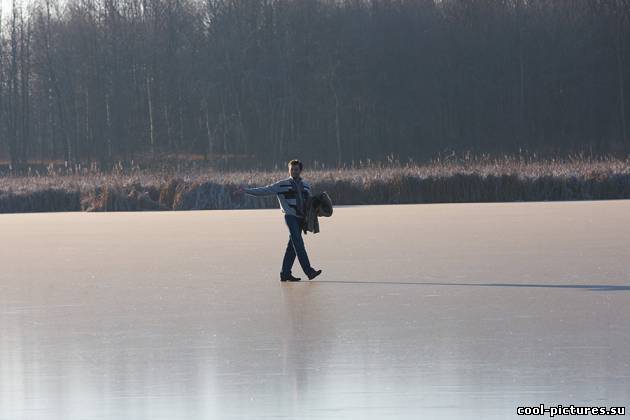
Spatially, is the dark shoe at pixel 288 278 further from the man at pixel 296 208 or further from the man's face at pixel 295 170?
the man's face at pixel 295 170

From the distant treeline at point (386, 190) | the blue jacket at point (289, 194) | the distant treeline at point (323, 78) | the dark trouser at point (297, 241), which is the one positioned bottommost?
the distant treeline at point (386, 190)

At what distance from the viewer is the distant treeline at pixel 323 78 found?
6900 cm

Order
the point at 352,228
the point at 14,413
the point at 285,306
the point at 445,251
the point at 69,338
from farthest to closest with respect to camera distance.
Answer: the point at 352,228
the point at 445,251
the point at 285,306
the point at 69,338
the point at 14,413

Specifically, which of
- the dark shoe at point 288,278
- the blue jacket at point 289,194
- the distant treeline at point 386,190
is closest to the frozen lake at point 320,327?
the dark shoe at point 288,278

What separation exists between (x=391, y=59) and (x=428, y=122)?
16.3 feet

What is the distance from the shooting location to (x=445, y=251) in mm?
15383

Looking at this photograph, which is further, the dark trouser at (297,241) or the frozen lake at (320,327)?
the dark trouser at (297,241)

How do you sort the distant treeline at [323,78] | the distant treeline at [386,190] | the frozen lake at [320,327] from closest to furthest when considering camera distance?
the frozen lake at [320,327], the distant treeline at [386,190], the distant treeline at [323,78]

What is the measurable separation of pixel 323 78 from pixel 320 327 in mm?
60551

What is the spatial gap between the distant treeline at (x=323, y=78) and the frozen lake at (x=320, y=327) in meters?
50.9

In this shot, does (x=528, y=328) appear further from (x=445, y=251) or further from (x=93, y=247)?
(x=93, y=247)

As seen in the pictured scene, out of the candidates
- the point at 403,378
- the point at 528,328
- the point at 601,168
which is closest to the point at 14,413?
the point at 403,378

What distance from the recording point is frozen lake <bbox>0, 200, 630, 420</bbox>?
612cm

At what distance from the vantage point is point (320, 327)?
8828 mm
